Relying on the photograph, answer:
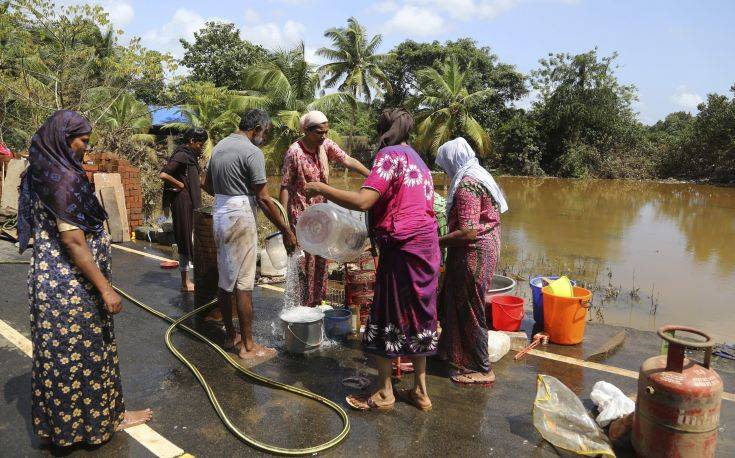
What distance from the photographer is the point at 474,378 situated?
13.7 ft

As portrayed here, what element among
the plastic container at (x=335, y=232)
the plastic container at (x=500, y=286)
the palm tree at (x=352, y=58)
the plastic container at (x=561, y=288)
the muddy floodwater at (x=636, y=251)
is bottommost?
the muddy floodwater at (x=636, y=251)

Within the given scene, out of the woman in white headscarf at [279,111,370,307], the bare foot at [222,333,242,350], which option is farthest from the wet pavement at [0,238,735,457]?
the woman in white headscarf at [279,111,370,307]

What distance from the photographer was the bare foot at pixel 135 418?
339 cm

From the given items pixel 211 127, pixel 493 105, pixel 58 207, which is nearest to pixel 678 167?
pixel 493 105

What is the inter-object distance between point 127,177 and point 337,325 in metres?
6.85

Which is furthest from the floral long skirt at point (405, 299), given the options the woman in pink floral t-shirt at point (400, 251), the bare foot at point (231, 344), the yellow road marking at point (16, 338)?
the yellow road marking at point (16, 338)

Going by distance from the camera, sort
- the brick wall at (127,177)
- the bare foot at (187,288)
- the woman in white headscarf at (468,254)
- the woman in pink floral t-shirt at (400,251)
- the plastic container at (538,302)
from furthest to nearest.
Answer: the brick wall at (127,177), the bare foot at (187,288), the plastic container at (538,302), the woman in white headscarf at (468,254), the woman in pink floral t-shirt at (400,251)

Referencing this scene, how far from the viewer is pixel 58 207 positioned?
2750 mm

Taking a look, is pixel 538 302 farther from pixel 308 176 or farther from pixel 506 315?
pixel 308 176

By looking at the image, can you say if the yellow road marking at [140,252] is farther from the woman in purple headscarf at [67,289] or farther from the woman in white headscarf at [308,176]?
the woman in purple headscarf at [67,289]

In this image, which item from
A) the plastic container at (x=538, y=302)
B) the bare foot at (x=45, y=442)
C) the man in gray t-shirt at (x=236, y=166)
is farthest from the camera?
the plastic container at (x=538, y=302)

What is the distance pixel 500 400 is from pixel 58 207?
3.16 m

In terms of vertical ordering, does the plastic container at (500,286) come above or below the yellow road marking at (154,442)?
above

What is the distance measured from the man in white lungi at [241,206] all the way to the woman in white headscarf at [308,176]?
1.64 feet
